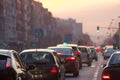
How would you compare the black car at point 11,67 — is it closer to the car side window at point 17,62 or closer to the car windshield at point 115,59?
the car side window at point 17,62

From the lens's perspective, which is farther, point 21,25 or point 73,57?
point 21,25

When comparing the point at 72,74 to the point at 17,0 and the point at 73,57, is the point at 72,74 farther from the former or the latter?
the point at 17,0

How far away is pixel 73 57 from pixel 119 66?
14603 millimetres

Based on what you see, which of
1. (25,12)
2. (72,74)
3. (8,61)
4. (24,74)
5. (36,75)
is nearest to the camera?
(8,61)

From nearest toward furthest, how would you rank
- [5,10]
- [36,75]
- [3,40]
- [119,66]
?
[119,66] < [36,75] < [3,40] < [5,10]

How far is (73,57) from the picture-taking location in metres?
29.6

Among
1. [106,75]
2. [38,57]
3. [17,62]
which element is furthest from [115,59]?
[38,57]

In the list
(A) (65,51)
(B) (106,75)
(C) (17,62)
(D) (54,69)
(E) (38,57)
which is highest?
(A) (65,51)

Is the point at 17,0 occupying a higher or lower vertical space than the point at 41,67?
higher

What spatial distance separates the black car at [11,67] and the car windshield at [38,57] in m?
5.42

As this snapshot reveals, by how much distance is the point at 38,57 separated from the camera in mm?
20234

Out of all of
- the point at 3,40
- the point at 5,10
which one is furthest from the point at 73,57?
the point at 5,10

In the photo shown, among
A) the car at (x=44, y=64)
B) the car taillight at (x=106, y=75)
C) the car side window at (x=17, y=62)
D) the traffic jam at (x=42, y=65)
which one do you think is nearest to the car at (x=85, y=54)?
the traffic jam at (x=42, y=65)

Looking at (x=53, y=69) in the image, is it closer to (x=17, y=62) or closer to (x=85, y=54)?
(x=17, y=62)
